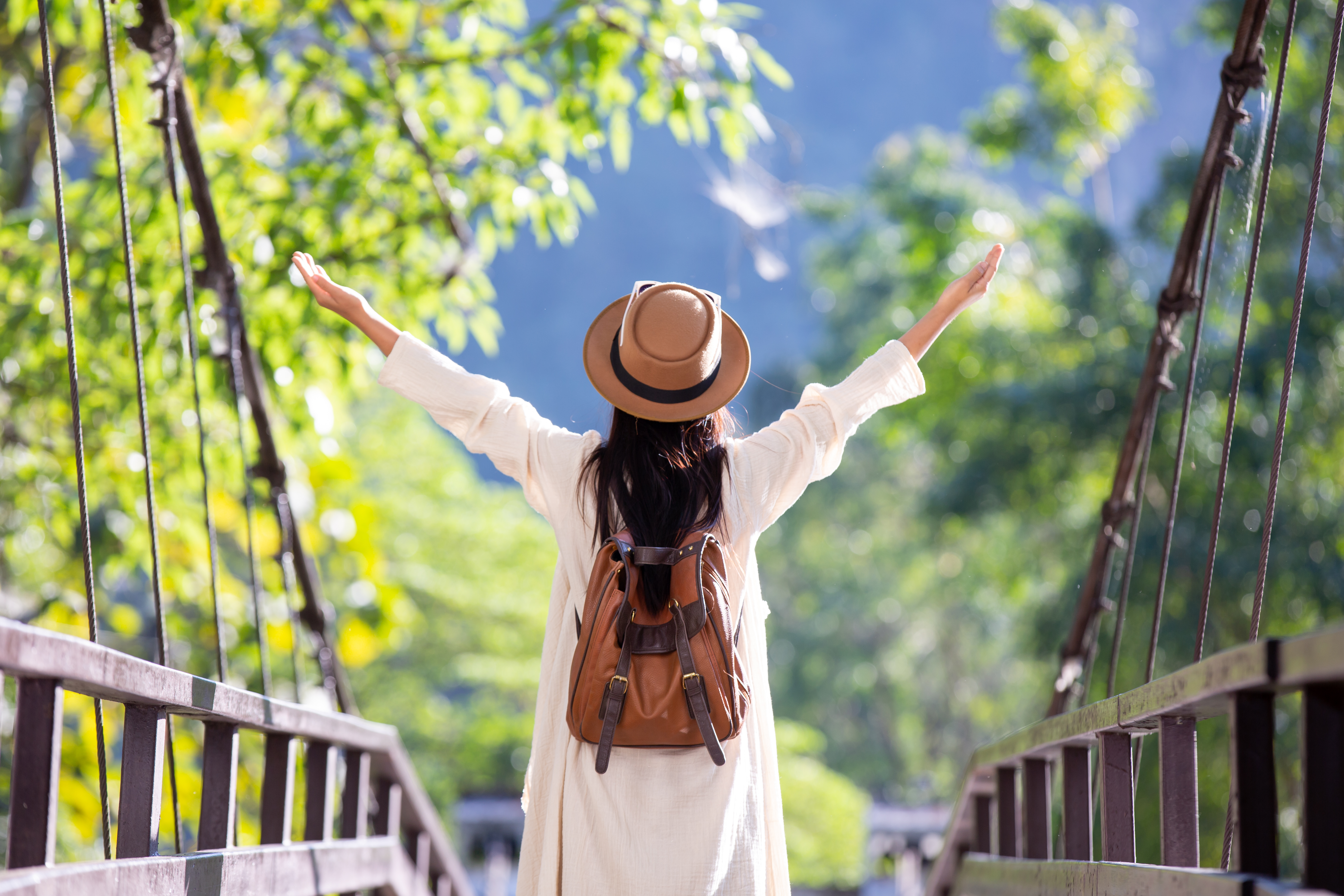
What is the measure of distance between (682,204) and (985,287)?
43.1 m

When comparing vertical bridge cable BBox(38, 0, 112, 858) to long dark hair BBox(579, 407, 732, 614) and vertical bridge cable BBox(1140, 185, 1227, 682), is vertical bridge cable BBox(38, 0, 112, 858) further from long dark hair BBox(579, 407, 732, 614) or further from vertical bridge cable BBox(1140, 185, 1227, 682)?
vertical bridge cable BBox(1140, 185, 1227, 682)

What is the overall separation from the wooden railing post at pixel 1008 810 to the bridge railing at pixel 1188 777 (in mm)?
197

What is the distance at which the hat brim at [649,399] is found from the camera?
5.33 feet

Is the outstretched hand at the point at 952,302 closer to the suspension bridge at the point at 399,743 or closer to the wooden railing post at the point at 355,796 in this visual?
the suspension bridge at the point at 399,743

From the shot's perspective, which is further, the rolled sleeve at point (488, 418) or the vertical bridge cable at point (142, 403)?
the vertical bridge cable at point (142, 403)

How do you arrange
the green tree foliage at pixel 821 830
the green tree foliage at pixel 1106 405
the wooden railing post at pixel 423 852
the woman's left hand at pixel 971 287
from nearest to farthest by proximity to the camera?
the woman's left hand at pixel 971 287 → the wooden railing post at pixel 423 852 → the green tree foliage at pixel 1106 405 → the green tree foliage at pixel 821 830

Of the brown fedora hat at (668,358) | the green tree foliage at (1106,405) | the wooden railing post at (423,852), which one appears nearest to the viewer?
the brown fedora hat at (668,358)

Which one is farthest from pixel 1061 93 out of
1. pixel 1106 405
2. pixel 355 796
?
pixel 355 796

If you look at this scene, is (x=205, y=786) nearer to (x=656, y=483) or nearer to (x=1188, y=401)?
(x=656, y=483)

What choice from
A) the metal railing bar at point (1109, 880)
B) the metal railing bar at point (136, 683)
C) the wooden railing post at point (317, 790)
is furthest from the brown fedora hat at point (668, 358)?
the wooden railing post at point (317, 790)

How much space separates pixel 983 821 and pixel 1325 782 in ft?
7.57

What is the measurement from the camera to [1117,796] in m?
1.62

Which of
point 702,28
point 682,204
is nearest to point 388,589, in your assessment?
point 702,28

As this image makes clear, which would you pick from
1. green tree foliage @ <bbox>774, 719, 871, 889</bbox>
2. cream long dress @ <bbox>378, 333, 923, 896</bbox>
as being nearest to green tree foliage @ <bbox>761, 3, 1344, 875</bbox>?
cream long dress @ <bbox>378, 333, 923, 896</bbox>
